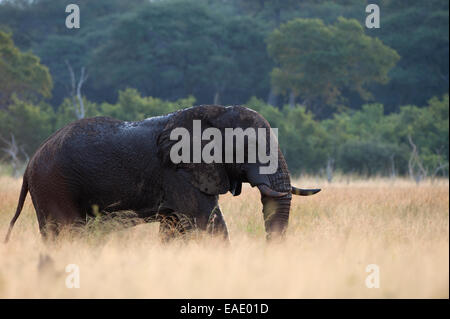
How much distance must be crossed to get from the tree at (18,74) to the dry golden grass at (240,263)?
2435 centimetres

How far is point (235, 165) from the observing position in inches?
316

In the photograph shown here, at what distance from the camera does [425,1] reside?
144 ft

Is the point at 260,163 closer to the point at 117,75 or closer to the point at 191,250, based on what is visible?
the point at 191,250

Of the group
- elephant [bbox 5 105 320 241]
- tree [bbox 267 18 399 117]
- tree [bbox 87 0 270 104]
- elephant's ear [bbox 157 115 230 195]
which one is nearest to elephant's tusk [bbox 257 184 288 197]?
elephant [bbox 5 105 320 241]

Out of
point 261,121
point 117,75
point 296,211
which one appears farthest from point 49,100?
point 261,121

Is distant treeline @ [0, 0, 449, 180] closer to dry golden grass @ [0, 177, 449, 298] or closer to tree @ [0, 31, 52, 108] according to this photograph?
tree @ [0, 31, 52, 108]

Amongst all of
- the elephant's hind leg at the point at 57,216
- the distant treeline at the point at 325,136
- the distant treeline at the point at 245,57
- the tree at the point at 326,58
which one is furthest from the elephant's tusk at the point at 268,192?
the tree at the point at 326,58

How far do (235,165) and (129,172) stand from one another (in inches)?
39.7

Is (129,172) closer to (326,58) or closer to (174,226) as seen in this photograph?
(174,226)

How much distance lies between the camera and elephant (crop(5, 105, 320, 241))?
7988 millimetres

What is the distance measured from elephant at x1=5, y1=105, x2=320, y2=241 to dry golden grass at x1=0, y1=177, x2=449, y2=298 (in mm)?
333

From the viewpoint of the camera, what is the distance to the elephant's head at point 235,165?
25.7ft
